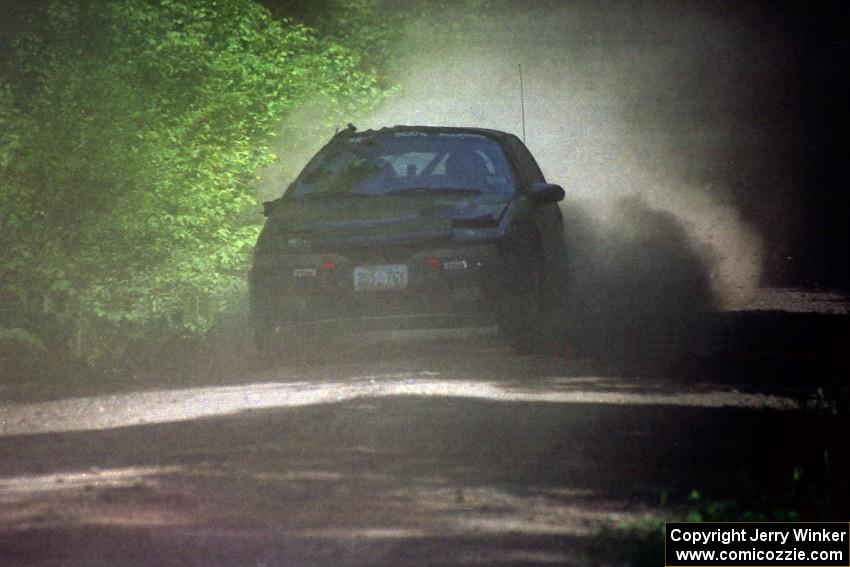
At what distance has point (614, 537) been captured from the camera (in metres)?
6.77

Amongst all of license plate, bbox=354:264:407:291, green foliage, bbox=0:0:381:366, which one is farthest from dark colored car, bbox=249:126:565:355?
green foliage, bbox=0:0:381:366

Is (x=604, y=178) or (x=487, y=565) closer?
(x=487, y=565)

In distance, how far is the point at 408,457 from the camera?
338 inches

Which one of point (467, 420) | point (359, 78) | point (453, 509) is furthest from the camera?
point (359, 78)

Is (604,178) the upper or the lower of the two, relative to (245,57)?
lower

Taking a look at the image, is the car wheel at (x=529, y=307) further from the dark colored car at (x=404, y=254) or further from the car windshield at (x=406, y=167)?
the car windshield at (x=406, y=167)

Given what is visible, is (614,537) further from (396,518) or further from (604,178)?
(604,178)

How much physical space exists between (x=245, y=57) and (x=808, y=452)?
36.0 ft

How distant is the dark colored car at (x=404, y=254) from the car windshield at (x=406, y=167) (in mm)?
19

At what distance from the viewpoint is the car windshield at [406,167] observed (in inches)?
523

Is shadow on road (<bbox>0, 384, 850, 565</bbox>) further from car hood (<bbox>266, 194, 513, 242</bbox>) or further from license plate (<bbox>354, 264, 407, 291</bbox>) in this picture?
car hood (<bbox>266, 194, 513, 242</bbox>)

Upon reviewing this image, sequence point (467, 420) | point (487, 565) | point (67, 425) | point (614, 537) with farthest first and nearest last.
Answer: point (67, 425) < point (467, 420) < point (614, 537) < point (487, 565)

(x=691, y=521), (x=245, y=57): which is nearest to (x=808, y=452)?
(x=691, y=521)

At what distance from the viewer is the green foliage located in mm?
15336
